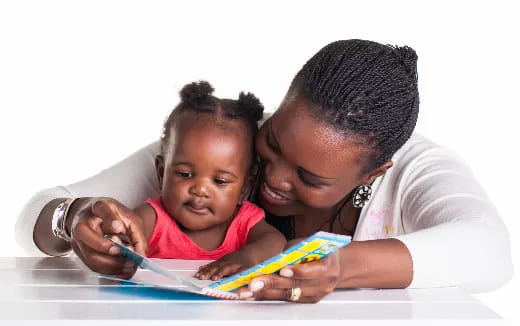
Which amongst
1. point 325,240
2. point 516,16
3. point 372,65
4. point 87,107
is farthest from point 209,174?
point 516,16

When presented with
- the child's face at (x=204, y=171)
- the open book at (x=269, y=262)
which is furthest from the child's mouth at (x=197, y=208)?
the open book at (x=269, y=262)

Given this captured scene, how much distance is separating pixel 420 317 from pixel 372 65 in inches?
32.8

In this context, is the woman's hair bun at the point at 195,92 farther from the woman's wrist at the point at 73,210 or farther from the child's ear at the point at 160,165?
the woman's wrist at the point at 73,210

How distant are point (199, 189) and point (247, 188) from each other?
20cm

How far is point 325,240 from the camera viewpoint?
1.32 metres

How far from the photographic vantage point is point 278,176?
79.4 inches

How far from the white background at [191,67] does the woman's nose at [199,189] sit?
2.16 m

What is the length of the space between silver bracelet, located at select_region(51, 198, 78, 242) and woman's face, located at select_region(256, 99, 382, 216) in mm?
499

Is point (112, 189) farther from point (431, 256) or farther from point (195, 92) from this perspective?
point (431, 256)

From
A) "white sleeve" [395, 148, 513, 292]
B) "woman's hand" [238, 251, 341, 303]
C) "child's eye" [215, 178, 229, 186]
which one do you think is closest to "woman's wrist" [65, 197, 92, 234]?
"child's eye" [215, 178, 229, 186]

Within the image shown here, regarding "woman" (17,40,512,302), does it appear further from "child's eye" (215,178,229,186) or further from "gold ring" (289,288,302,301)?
"child's eye" (215,178,229,186)

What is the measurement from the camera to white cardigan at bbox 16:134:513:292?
1.70 meters

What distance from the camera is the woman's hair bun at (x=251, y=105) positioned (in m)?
2.34

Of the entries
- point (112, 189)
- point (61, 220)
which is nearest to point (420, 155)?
point (112, 189)
